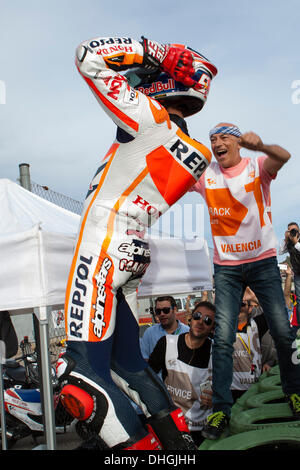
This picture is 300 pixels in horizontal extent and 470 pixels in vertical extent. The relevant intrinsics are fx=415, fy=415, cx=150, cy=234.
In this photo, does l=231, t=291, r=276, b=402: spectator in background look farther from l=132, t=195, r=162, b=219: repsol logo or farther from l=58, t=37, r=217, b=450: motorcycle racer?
l=132, t=195, r=162, b=219: repsol logo

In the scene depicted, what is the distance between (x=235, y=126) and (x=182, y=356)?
152cm

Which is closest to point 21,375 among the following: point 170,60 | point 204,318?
point 204,318

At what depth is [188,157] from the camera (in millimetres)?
1525

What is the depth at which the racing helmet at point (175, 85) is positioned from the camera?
165 cm

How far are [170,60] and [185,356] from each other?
1.91 meters

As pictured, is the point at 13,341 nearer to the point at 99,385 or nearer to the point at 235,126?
the point at 99,385

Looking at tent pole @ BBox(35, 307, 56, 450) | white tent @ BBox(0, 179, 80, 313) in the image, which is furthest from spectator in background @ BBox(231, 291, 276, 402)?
white tent @ BBox(0, 179, 80, 313)

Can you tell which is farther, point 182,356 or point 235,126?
point 182,356

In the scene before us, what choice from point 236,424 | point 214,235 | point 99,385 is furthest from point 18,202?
point 236,424

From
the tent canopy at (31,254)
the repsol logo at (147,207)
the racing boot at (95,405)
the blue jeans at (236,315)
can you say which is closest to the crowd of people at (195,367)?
the blue jeans at (236,315)

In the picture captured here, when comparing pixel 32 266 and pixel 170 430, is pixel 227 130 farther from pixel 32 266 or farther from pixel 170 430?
pixel 170 430

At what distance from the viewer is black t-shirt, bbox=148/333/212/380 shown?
2752 mm

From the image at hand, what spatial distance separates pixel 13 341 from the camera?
9.43 feet

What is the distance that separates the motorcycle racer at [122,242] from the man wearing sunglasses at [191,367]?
1155mm
